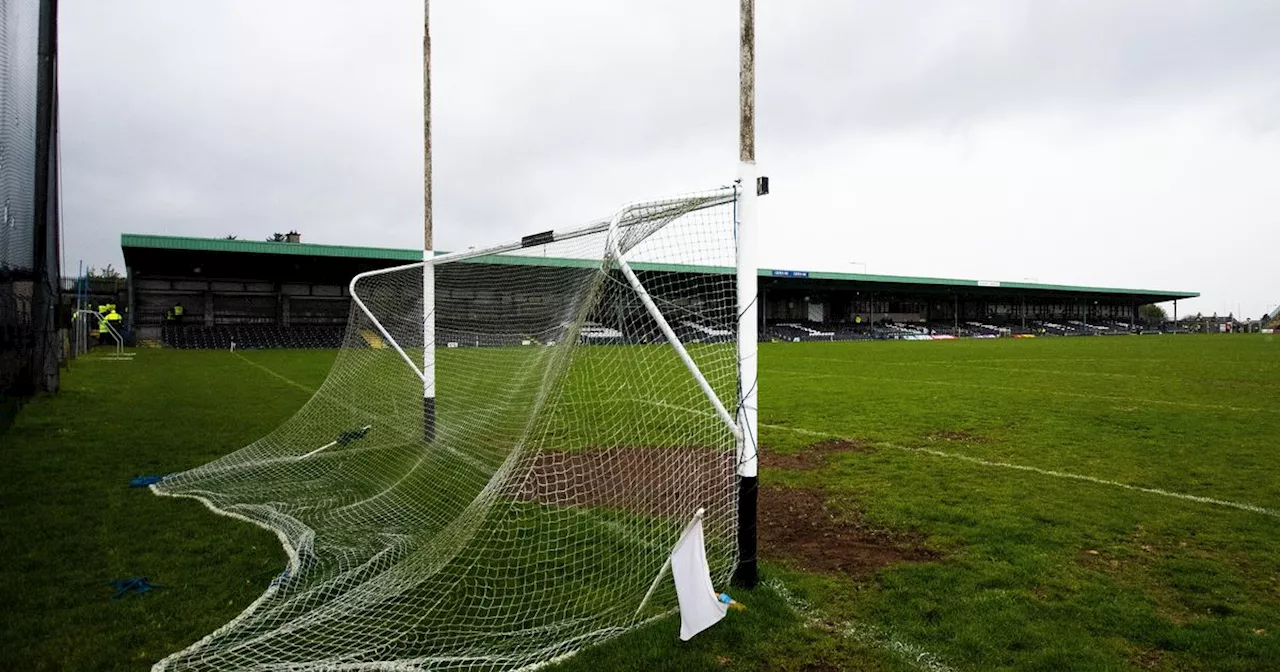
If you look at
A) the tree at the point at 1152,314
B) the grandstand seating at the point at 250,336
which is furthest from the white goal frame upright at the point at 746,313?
the tree at the point at 1152,314

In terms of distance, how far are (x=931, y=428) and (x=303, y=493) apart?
782cm

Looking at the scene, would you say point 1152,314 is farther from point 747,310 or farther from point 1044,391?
point 747,310

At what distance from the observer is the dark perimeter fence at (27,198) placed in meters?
7.34

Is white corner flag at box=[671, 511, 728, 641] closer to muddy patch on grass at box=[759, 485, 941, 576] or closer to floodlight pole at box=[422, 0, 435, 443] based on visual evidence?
muddy patch on grass at box=[759, 485, 941, 576]

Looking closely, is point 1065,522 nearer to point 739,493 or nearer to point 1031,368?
point 739,493

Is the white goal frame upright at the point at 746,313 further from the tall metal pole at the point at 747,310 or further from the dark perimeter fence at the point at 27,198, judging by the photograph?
the dark perimeter fence at the point at 27,198

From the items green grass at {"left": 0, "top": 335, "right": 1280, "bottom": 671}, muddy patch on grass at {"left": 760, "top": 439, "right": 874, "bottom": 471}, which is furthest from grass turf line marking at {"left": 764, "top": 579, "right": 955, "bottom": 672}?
muddy patch on grass at {"left": 760, "top": 439, "right": 874, "bottom": 471}

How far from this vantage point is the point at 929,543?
4570mm

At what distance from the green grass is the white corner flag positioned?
115 millimetres

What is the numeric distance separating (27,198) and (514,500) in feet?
31.9

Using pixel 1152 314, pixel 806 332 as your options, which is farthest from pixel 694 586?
pixel 1152 314

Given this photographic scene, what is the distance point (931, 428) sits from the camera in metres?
9.27

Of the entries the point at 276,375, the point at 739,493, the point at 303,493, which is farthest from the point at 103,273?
the point at 739,493

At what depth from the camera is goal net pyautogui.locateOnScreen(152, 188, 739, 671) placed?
3.37 m
